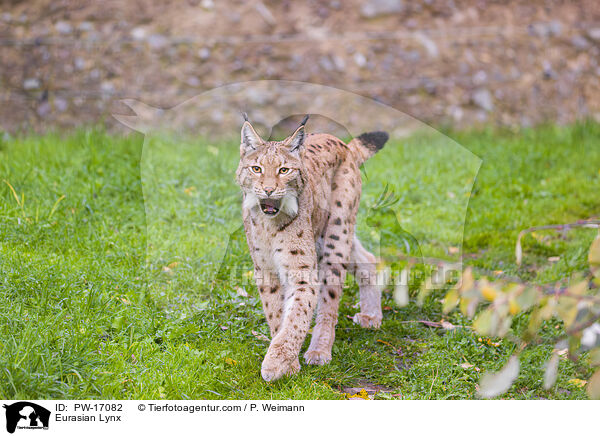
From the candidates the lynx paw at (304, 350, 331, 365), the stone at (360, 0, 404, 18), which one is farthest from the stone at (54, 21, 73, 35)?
the lynx paw at (304, 350, 331, 365)

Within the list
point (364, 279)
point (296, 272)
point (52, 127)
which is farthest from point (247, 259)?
point (52, 127)

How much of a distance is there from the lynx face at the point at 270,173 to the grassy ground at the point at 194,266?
3.58ft

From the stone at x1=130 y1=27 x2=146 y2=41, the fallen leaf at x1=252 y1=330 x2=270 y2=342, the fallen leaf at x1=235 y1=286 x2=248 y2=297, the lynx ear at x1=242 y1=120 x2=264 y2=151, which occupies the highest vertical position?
the lynx ear at x1=242 y1=120 x2=264 y2=151

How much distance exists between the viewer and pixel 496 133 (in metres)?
9.42

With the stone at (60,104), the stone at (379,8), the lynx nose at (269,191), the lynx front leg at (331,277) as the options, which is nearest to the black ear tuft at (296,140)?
the lynx nose at (269,191)

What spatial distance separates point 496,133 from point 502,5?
2.43m

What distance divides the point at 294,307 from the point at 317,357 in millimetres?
505

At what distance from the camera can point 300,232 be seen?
164 inches

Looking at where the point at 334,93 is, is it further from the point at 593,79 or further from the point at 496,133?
the point at 593,79

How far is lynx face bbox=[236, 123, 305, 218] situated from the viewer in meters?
3.90

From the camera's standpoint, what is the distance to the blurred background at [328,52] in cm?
877
